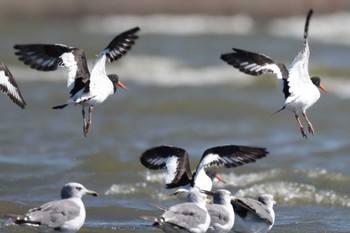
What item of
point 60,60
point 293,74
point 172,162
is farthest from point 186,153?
point 60,60

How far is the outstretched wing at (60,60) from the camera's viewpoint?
1338 centimetres

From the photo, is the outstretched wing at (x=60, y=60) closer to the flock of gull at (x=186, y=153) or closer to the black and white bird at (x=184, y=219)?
the flock of gull at (x=186, y=153)

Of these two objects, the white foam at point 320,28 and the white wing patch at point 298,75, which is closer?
the white wing patch at point 298,75

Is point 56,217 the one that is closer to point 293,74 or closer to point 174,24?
point 293,74

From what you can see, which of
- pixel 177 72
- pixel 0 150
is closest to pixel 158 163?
pixel 0 150

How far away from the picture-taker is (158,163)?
1318cm

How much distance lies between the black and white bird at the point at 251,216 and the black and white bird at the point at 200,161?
81 centimetres

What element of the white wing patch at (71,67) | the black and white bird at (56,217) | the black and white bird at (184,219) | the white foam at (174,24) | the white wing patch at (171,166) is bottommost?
the black and white bird at (56,217)

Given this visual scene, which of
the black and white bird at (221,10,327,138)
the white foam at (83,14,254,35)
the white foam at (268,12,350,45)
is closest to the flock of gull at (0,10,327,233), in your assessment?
the black and white bird at (221,10,327,138)

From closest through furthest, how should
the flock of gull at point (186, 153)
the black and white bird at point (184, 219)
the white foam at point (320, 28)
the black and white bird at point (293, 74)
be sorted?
the black and white bird at point (184, 219), the flock of gull at point (186, 153), the black and white bird at point (293, 74), the white foam at point (320, 28)

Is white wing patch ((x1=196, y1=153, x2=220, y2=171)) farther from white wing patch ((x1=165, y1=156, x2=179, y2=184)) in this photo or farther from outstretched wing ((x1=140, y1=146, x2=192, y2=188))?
white wing patch ((x1=165, y1=156, x2=179, y2=184))

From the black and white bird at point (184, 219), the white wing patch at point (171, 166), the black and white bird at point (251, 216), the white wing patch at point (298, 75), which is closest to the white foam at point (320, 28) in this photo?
the white wing patch at point (298, 75)

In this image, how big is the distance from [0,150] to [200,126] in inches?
192

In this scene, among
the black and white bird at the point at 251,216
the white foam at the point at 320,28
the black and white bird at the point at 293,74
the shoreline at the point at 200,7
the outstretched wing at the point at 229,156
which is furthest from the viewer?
the shoreline at the point at 200,7
